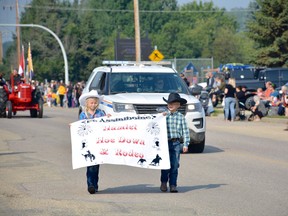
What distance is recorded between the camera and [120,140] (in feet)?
44.1

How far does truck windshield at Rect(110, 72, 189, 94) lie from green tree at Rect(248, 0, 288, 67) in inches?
1450

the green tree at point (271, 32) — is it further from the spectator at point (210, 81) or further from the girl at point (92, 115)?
the girl at point (92, 115)

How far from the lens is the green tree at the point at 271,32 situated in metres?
57.7

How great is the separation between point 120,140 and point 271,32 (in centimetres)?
4625

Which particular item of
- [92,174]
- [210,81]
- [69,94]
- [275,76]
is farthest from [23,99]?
[92,174]

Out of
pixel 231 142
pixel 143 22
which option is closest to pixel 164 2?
pixel 143 22

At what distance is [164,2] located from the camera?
146250 millimetres

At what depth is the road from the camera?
455 inches

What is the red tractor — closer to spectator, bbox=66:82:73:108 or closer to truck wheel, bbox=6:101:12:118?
truck wheel, bbox=6:101:12:118

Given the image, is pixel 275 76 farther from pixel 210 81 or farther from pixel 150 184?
pixel 150 184

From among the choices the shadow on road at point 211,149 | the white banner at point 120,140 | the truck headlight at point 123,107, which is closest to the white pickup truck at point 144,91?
the truck headlight at point 123,107

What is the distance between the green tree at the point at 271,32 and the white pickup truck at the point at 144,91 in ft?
120

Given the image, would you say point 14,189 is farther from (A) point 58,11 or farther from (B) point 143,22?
(B) point 143,22

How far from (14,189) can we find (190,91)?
7.92 metres
